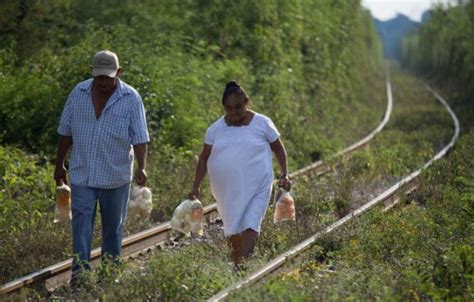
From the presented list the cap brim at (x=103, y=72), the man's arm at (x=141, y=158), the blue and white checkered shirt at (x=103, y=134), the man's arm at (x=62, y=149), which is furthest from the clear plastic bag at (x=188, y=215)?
the cap brim at (x=103, y=72)

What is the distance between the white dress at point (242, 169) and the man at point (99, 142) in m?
0.62

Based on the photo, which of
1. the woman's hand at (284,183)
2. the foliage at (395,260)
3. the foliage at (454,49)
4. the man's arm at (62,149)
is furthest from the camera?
the foliage at (454,49)

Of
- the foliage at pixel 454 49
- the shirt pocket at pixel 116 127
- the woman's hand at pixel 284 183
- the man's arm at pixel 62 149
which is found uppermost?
the shirt pocket at pixel 116 127

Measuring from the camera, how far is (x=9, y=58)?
14.6 metres

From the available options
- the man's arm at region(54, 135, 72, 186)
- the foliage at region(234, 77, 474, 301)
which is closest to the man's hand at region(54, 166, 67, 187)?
the man's arm at region(54, 135, 72, 186)

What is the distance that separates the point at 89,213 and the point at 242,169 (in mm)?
1294

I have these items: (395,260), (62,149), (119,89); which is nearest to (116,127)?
(119,89)

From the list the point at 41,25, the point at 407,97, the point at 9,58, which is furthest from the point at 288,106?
the point at 407,97

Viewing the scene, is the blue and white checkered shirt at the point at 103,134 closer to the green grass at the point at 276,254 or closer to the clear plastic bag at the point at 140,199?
the clear plastic bag at the point at 140,199

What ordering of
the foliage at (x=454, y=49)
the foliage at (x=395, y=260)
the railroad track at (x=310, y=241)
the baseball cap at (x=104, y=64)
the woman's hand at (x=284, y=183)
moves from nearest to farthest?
the foliage at (x=395, y=260)
the railroad track at (x=310, y=241)
the baseball cap at (x=104, y=64)
the woman's hand at (x=284, y=183)
the foliage at (x=454, y=49)

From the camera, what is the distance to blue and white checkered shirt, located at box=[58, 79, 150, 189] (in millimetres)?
6746

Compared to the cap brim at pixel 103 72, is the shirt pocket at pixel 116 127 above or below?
below

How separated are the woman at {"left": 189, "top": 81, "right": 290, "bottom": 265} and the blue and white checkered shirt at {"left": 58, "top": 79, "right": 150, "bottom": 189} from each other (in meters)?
0.64

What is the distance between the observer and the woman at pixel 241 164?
6836mm
